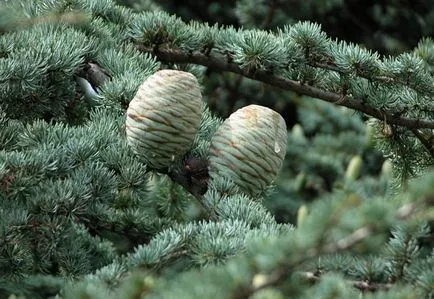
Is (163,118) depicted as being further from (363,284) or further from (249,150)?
(363,284)

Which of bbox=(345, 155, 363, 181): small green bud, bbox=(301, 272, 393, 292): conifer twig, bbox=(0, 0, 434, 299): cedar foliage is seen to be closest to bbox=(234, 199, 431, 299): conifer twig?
bbox=(0, 0, 434, 299): cedar foliage

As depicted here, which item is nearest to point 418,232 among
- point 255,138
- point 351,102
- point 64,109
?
point 255,138

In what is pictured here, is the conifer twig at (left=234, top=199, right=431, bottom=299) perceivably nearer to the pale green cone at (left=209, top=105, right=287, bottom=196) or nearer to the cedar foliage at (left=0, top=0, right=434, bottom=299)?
the cedar foliage at (left=0, top=0, right=434, bottom=299)

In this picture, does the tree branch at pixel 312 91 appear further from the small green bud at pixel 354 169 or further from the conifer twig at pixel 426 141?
the small green bud at pixel 354 169

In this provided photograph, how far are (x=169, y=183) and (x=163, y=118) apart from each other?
45 centimetres

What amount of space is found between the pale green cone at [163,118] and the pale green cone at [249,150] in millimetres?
48

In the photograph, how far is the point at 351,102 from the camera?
1.41m

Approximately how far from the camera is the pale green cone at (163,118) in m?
1.25

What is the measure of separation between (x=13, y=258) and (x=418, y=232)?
49 centimetres

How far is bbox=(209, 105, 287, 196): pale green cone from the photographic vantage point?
125 cm

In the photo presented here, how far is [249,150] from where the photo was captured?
126cm

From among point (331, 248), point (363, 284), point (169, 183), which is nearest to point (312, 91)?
point (169, 183)

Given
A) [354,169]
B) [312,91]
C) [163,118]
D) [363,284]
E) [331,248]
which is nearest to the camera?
[331,248]

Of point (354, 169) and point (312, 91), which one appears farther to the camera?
point (354, 169)
